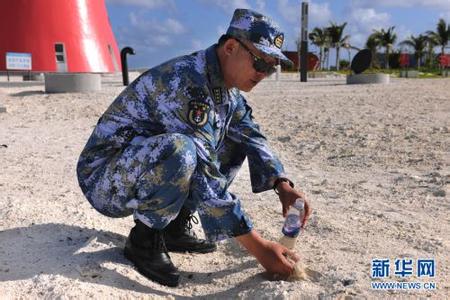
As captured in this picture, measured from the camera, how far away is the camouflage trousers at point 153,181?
7.42 feet

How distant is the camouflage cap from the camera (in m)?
2.30

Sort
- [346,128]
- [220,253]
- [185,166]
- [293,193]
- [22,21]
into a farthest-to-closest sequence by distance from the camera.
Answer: [22,21] < [346,128] < [220,253] < [293,193] < [185,166]

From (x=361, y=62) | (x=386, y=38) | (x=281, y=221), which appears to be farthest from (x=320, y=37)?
(x=281, y=221)

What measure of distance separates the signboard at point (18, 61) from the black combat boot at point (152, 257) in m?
18.2

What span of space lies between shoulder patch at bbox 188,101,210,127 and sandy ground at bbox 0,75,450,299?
0.75 metres

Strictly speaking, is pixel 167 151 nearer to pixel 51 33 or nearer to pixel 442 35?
pixel 51 33

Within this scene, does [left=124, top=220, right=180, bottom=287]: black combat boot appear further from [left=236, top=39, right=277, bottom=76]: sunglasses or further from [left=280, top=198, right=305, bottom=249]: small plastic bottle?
[left=236, top=39, right=277, bottom=76]: sunglasses

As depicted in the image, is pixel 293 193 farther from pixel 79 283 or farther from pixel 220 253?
pixel 79 283

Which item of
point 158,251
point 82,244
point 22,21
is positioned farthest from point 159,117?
point 22,21

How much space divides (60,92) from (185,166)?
12275mm

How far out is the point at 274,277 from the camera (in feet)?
8.11

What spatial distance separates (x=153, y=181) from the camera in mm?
2307

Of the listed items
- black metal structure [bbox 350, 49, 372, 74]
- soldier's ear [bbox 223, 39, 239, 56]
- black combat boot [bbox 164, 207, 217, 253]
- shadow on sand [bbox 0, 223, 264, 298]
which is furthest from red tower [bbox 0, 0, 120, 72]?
soldier's ear [bbox 223, 39, 239, 56]

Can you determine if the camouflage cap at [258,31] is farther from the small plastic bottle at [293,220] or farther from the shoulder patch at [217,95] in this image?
the small plastic bottle at [293,220]
